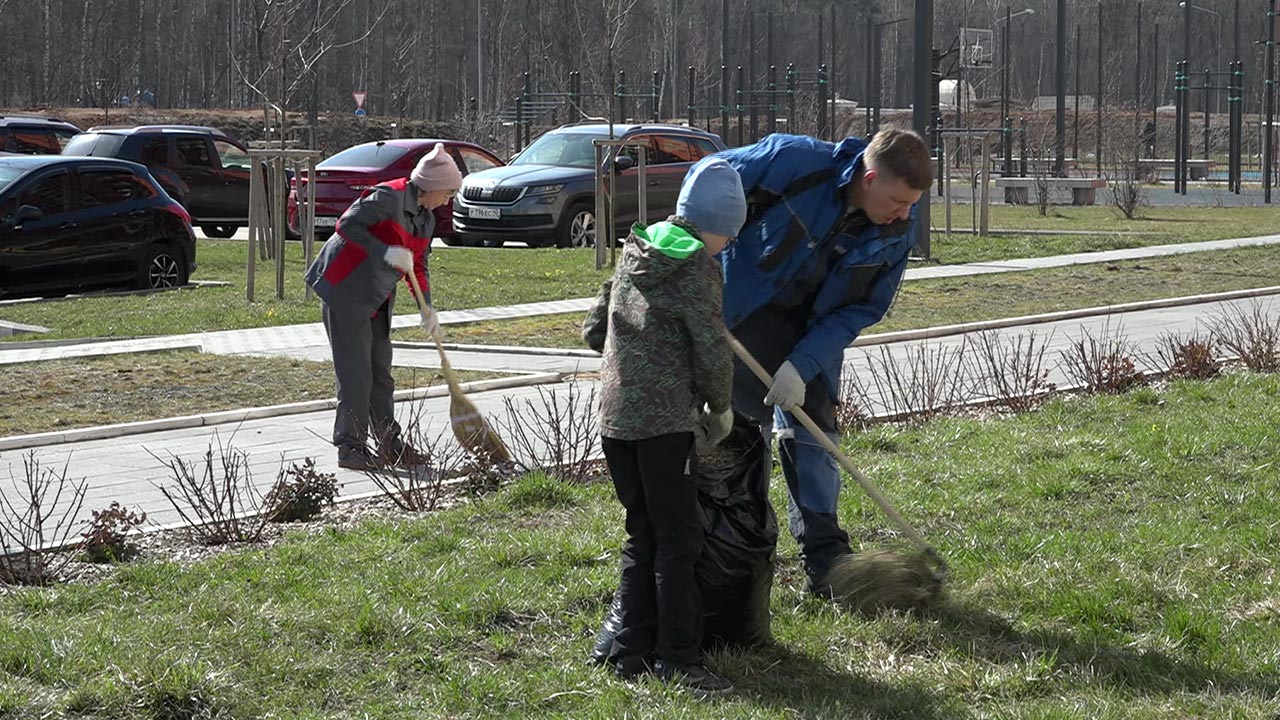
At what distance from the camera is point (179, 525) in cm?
623

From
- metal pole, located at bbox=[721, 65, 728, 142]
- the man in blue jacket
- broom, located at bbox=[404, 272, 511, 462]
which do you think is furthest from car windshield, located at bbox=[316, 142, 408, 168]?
metal pole, located at bbox=[721, 65, 728, 142]

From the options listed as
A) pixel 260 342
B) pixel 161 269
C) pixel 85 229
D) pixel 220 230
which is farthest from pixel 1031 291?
pixel 220 230

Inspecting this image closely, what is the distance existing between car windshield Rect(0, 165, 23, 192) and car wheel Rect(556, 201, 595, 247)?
22.2ft

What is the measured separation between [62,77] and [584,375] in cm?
6258

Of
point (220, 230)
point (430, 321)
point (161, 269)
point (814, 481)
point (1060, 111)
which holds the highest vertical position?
point (1060, 111)

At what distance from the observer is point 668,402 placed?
14.3 feet

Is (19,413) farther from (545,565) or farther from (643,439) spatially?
(643,439)

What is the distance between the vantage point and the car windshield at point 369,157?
2083 centimetres

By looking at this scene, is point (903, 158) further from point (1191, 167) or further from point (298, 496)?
point (1191, 167)

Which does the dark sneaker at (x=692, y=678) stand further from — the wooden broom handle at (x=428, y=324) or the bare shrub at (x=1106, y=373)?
the bare shrub at (x=1106, y=373)

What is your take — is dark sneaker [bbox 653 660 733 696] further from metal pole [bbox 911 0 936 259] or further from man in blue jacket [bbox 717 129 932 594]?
metal pole [bbox 911 0 936 259]

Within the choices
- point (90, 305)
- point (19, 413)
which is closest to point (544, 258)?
point (90, 305)

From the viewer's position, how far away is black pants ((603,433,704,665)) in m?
4.40

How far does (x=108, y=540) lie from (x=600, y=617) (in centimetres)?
183
